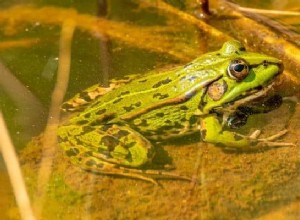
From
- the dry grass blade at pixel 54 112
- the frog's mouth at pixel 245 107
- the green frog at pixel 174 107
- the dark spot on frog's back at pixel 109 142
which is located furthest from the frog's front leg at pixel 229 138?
the dry grass blade at pixel 54 112

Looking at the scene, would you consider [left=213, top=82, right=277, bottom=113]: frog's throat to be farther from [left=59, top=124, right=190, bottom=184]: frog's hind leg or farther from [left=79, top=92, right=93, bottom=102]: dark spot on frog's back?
[left=79, top=92, right=93, bottom=102]: dark spot on frog's back

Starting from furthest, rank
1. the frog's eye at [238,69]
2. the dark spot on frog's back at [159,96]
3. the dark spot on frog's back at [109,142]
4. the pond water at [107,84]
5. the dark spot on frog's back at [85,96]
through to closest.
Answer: the dark spot on frog's back at [85,96] → the dark spot on frog's back at [159,96] → the frog's eye at [238,69] → the dark spot on frog's back at [109,142] → the pond water at [107,84]

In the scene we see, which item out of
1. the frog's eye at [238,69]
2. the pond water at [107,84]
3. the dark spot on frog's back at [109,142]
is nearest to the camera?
the pond water at [107,84]

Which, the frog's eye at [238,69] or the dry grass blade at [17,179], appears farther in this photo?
the frog's eye at [238,69]

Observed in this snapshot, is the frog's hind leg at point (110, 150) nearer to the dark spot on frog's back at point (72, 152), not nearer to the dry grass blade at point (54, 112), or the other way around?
the dark spot on frog's back at point (72, 152)

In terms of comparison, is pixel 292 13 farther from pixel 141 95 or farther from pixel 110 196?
pixel 110 196

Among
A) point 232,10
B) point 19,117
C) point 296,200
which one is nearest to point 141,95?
point 19,117

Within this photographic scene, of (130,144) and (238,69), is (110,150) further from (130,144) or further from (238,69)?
(238,69)
